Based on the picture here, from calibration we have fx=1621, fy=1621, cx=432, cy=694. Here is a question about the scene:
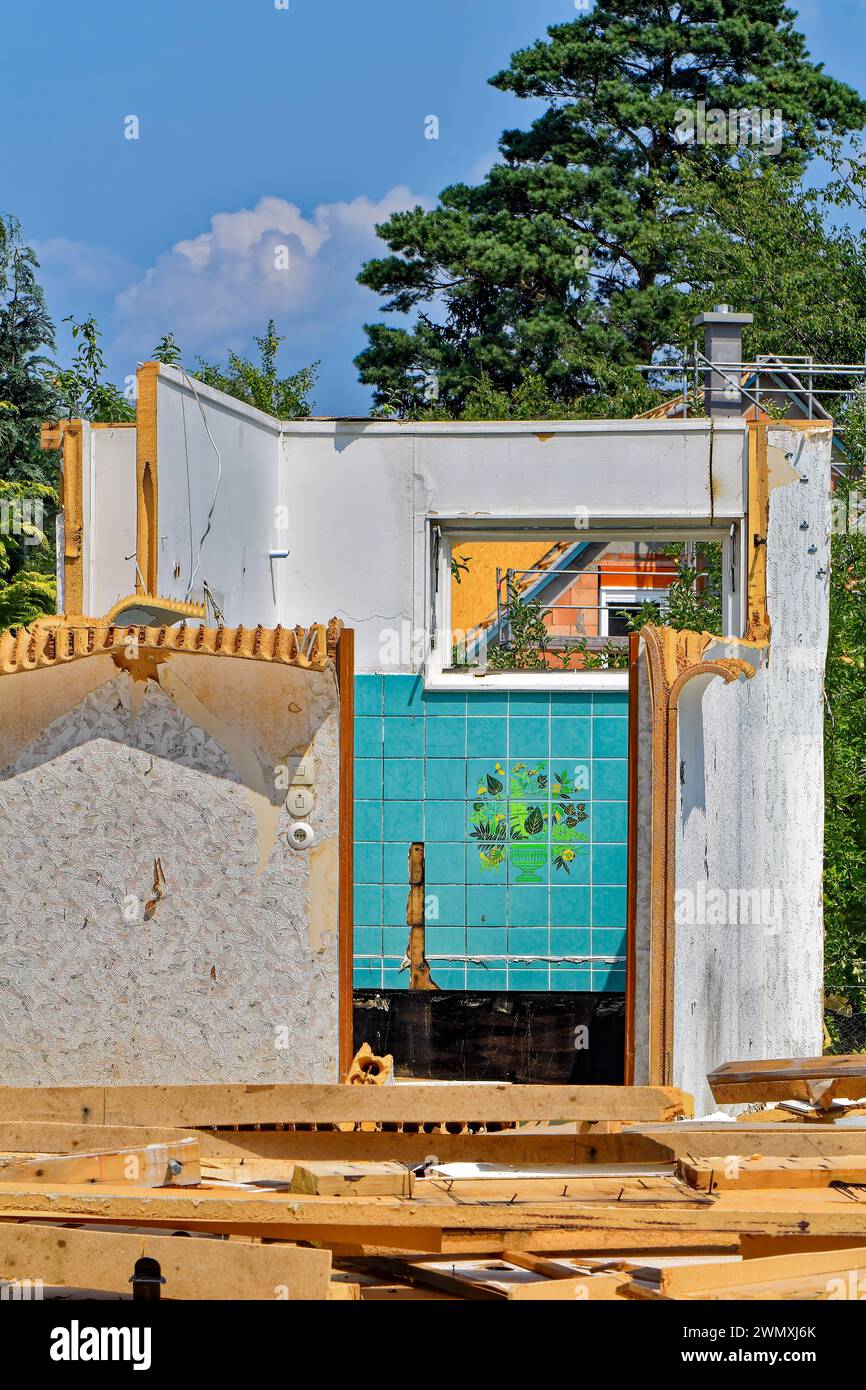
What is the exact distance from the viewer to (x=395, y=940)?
10141 millimetres

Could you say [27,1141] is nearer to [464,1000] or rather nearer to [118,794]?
[118,794]

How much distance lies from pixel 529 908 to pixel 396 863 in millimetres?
877

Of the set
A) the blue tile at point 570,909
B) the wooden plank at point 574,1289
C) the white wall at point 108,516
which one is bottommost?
the wooden plank at point 574,1289

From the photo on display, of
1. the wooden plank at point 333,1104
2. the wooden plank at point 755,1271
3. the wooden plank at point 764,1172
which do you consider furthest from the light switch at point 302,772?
the wooden plank at point 755,1271

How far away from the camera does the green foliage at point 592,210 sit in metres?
30.7

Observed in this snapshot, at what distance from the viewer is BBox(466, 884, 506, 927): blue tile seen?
399 inches

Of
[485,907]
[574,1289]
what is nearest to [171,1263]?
[574,1289]

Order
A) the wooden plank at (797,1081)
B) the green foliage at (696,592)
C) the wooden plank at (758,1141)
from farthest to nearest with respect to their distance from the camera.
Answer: the green foliage at (696,592) < the wooden plank at (797,1081) < the wooden plank at (758,1141)

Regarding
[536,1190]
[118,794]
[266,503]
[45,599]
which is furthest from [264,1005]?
[45,599]

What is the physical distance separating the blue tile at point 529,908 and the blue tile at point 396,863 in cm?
68

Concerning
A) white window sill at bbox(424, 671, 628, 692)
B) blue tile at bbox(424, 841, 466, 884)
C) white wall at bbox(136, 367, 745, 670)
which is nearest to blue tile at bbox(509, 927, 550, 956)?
blue tile at bbox(424, 841, 466, 884)

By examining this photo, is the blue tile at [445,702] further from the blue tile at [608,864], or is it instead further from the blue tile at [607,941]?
the blue tile at [607,941]

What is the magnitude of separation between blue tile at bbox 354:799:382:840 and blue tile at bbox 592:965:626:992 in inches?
62.6

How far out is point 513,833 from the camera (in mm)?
10164
